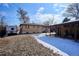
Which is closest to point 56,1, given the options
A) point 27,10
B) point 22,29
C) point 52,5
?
point 52,5

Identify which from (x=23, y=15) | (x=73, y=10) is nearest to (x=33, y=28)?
(x=23, y=15)

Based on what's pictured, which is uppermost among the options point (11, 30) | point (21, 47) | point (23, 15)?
point (23, 15)

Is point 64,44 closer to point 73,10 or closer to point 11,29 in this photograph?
point 73,10

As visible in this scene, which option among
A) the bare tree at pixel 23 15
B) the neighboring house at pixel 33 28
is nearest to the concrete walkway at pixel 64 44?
the neighboring house at pixel 33 28

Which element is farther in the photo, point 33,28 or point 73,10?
point 33,28

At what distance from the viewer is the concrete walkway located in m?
2.72

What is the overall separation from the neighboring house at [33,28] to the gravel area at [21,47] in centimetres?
10

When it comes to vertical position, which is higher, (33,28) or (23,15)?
(23,15)

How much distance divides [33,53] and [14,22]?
1.58 feet

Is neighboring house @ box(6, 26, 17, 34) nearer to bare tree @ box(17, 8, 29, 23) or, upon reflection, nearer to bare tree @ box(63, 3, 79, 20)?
bare tree @ box(17, 8, 29, 23)

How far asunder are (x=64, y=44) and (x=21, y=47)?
1.86 ft

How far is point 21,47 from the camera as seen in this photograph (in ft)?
9.27

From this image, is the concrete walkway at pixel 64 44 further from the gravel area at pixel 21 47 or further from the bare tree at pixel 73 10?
the bare tree at pixel 73 10

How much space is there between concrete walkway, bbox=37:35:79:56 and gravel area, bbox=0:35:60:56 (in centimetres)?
11
